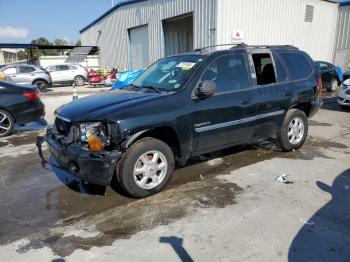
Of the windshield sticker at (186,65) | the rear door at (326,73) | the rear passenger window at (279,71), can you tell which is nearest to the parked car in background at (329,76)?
the rear door at (326,73)

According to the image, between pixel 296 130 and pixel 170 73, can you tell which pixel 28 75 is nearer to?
pixel 170 73

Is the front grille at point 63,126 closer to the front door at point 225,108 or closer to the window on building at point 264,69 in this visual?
the front door at point 225,108

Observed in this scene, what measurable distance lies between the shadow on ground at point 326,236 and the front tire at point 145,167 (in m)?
1.78

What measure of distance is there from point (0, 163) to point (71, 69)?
19091 millimetres

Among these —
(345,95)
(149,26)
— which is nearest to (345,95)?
(345,95)

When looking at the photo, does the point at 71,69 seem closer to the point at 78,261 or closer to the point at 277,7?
the point at 277,7

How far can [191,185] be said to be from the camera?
4.74 m

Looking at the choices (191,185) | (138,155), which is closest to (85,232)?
(138,155)

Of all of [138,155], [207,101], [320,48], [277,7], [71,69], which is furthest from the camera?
[71,69]

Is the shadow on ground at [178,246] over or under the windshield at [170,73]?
under

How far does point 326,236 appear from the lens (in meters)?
3.39

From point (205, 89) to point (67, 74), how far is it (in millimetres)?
21069

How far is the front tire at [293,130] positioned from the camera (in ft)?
19.6

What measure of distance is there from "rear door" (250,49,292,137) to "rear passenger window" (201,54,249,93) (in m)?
0.24
